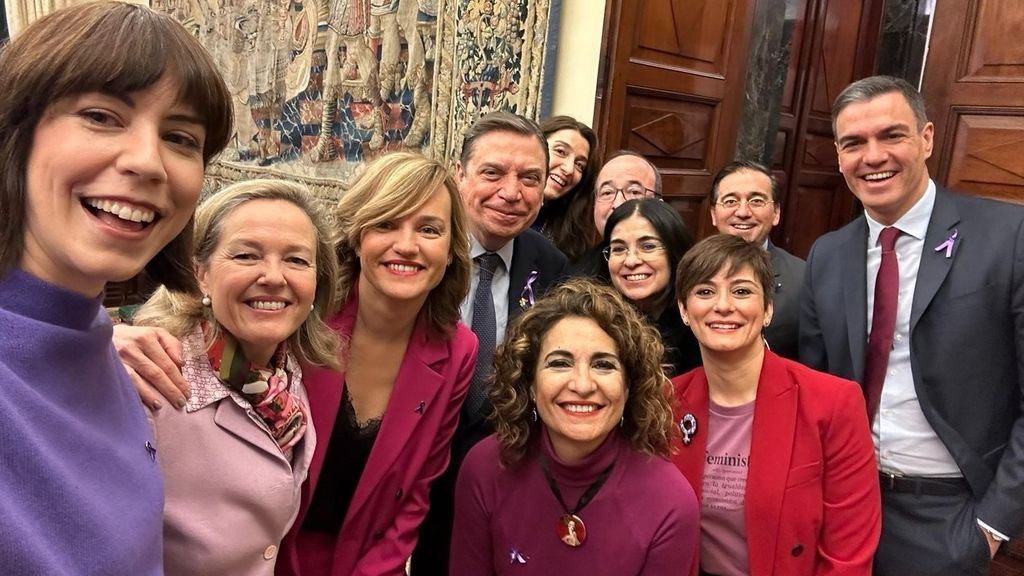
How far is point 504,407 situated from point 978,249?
53.3 inches

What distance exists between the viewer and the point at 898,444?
2.00 m

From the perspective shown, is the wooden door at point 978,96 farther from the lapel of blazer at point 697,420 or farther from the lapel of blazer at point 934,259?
the lapel of blazer at point 697,420

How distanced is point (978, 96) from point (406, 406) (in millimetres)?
2523

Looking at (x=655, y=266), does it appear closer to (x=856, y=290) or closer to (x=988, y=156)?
(x=856, y=290)

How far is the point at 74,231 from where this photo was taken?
2.63ft

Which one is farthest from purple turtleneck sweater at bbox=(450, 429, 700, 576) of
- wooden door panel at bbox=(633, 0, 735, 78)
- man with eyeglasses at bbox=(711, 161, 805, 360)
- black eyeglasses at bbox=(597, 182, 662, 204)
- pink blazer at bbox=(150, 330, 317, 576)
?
wooden door panel at bbox=(633, 0, 735, 78)

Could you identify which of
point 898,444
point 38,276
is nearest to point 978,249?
point 898,444

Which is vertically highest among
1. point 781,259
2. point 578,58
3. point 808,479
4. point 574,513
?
point 578,58

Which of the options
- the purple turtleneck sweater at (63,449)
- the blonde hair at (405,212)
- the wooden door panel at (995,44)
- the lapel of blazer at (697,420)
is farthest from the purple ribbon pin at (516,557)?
the wooden door panel at (995,44)

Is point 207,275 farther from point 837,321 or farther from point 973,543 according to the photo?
point 973,543

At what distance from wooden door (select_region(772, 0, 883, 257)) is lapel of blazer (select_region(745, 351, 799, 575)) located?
12.1 ft

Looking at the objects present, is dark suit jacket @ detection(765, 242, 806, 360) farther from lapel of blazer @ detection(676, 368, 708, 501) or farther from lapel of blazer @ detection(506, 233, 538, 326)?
lapel of blazer @ detection(506, 233, 538, 326)

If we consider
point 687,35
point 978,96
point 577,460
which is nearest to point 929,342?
point 577,460

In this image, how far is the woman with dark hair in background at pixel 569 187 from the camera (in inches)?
117
